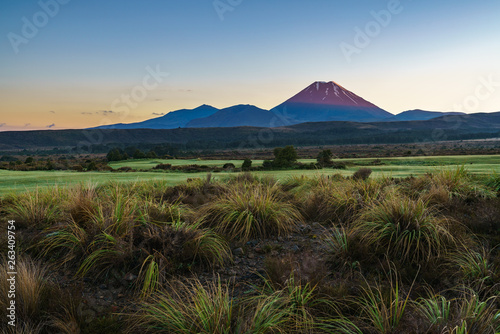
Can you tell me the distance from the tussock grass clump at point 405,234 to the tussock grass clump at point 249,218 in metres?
1.40

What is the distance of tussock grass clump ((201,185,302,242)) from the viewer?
5436 mm

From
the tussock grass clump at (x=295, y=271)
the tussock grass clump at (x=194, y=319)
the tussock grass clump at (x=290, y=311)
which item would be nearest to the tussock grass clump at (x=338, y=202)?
the tussock grass clump at (x=295, y=271)

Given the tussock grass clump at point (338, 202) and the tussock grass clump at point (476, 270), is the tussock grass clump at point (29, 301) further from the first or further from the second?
the tussock grass clump at point (338, 202)

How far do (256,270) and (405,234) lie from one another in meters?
2.20

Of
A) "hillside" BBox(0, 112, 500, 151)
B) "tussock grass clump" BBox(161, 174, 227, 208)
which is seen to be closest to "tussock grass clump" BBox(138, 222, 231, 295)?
"tussock grass clump" BBox(161, 174, 227, 208)

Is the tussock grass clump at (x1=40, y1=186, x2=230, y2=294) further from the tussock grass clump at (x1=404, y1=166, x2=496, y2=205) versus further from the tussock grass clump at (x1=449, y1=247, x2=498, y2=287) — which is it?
the tussock grass clump at (x1=404, y1=166, x2=496, y2=205)

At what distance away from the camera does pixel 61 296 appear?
3148 mm

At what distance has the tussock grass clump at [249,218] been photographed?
17.8 feet

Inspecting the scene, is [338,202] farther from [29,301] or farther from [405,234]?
[29,301]

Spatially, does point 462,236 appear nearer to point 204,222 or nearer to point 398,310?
point 398,310

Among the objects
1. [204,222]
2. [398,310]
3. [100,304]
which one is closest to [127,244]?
[100,304]

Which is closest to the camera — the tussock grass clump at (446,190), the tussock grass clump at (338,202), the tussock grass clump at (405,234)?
the tussock grass clump at (405,234)

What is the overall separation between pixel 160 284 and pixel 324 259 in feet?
6.98

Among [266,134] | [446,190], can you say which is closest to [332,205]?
[446,190]
